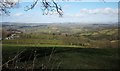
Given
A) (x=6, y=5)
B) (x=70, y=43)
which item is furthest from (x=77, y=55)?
(x=6, y=5)

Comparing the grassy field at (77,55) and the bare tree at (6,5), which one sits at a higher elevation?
the bare tree at (6,5)

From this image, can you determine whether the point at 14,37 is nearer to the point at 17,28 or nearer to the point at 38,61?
the point at 17,28

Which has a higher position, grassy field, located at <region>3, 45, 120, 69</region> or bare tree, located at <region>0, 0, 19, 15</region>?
bare tree, located at <region>0, 0, 19, 15</region>

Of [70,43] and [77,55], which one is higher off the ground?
[70,43]

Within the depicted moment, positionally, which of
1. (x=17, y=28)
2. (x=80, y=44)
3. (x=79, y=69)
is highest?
(x=17, y=28)

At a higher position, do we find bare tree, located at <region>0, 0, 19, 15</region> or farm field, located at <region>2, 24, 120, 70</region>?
bare tree, located at <region>0, 0, 19, 15</region>

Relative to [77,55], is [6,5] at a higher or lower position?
higher

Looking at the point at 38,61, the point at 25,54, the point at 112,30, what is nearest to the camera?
the point at 38,61

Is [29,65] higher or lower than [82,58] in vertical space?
higher

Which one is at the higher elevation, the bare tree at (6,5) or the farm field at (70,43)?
the bare tree at (6,5)

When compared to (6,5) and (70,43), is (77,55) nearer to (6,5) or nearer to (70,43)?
(70,43)

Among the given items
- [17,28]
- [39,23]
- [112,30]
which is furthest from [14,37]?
[112,30]
